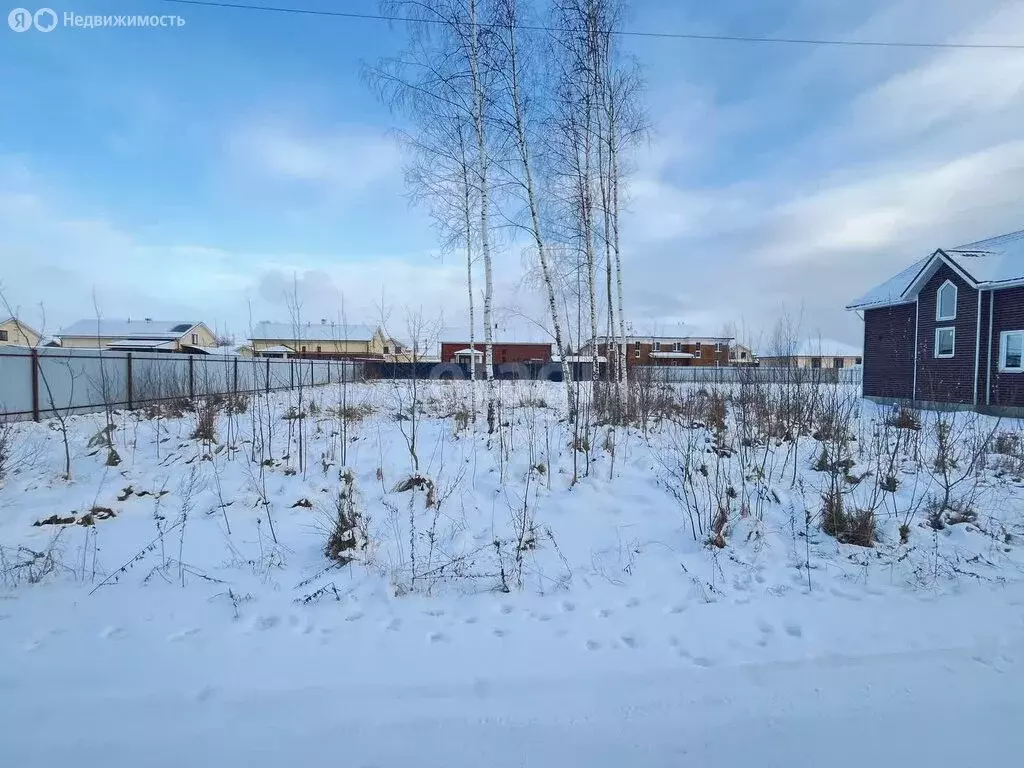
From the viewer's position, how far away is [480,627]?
289 cm

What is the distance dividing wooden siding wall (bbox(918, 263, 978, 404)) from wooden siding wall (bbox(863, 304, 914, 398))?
1.86ft

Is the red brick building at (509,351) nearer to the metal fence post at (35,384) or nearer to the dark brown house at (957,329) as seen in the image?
the dark brown house at (957,329)

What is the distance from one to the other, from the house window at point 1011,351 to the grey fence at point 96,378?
18259 millimetres

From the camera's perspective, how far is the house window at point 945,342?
50.1ft

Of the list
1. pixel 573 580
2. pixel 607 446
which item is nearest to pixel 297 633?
pixel 573 580

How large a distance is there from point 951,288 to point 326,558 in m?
20.1

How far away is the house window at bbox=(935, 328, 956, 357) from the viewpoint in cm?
1528

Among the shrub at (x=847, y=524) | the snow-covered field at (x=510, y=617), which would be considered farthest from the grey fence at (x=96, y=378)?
the shrub at (x=847, y=524)

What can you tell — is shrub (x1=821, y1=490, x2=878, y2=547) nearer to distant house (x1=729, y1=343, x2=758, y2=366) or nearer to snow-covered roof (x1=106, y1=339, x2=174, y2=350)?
distant house (x1=729, y1=343, x2=758, y2=366)

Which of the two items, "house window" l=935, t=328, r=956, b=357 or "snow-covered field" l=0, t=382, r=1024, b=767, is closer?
"snow-covered field" l=0, t=382, r=1024, b=767

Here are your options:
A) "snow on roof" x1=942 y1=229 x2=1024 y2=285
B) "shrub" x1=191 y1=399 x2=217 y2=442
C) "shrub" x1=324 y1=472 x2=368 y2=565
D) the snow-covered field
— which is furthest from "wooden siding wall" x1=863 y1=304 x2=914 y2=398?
"shrub" x1=191 y1=399 x2=217 y2=442

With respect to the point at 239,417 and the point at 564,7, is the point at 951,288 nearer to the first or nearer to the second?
the point at 564,7

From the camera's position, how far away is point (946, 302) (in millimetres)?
15484

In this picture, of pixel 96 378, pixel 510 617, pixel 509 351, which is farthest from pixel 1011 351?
pixel 509 351
